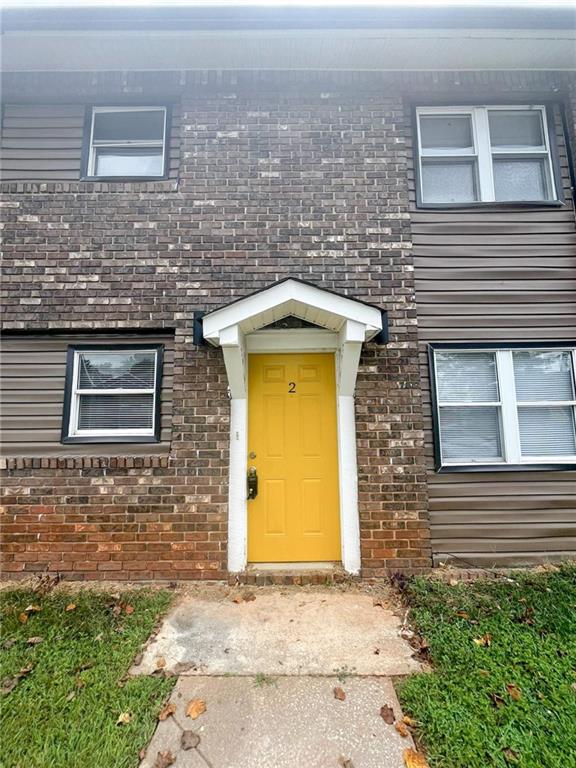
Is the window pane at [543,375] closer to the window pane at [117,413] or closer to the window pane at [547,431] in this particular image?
the window pane at [547,431]

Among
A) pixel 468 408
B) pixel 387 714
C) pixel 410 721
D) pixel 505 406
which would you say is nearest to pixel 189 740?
pixel 387 714

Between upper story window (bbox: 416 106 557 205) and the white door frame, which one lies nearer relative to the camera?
the white door frame

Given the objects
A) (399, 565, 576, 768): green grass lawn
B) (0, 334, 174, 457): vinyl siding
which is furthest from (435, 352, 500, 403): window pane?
(0, 334, 174, 457): vinyl siding

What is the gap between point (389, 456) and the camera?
4.13m

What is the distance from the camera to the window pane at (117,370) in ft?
14.1

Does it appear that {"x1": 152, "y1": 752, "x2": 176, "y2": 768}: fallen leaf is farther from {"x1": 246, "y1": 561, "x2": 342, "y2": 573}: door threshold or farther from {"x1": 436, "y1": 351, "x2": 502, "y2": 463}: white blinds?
{"x1": 436, "y1": 351, "x2": 502, "y2": 463}: white blinds

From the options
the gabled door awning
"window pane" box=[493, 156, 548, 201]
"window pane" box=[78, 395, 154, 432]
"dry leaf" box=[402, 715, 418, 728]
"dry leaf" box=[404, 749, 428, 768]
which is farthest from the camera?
"window pane" box=[493, 156, 548, 201]

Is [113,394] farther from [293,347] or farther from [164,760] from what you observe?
[164,760]

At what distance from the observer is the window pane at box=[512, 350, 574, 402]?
14.3 feet

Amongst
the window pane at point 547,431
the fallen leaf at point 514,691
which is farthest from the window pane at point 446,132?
the fallen leaf at point 514,691

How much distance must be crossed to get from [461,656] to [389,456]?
1835 mm

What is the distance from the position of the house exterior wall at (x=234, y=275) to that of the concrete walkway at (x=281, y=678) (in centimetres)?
70

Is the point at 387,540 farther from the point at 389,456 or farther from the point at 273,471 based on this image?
the point at 273,471

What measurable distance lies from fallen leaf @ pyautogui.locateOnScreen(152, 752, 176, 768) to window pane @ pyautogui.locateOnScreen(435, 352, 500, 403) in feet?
12.2
